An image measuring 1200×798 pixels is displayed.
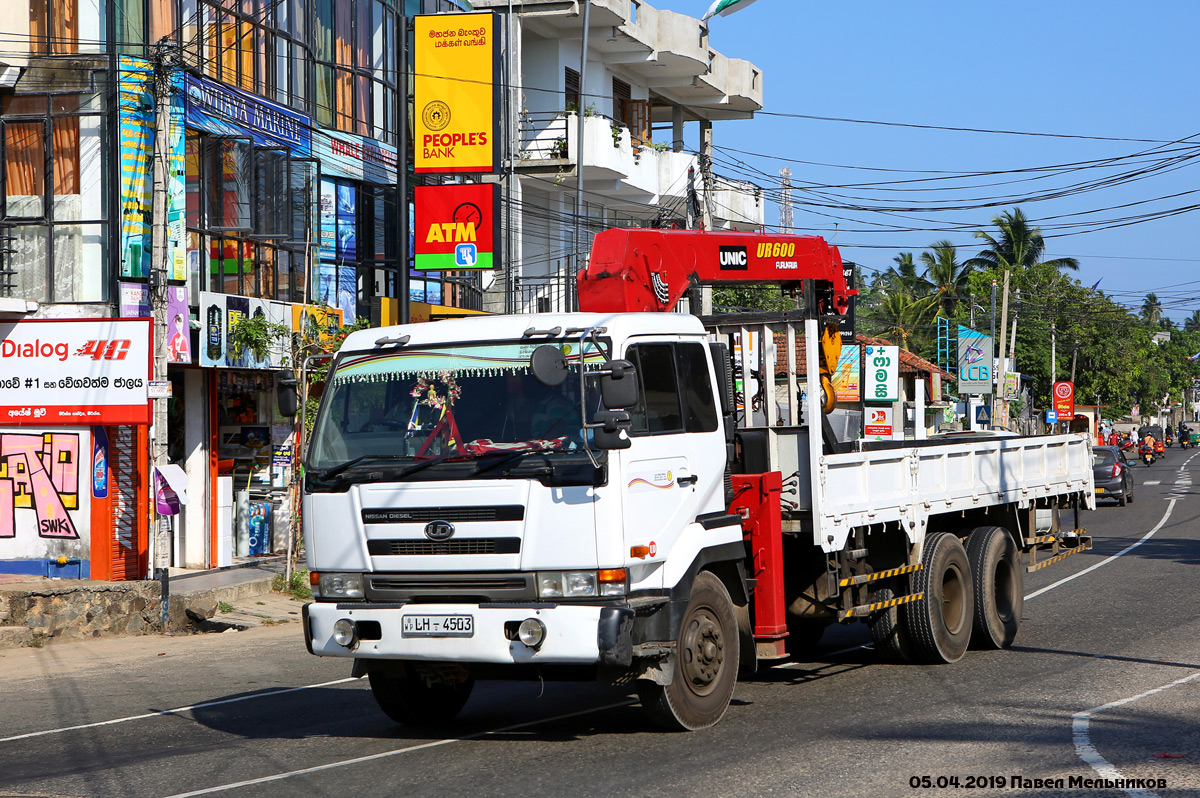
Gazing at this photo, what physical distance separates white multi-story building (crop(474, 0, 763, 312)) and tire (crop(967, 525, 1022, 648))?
14.9 m

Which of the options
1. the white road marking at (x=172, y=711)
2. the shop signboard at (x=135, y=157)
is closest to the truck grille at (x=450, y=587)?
the white road marking at (x=172, y=711)

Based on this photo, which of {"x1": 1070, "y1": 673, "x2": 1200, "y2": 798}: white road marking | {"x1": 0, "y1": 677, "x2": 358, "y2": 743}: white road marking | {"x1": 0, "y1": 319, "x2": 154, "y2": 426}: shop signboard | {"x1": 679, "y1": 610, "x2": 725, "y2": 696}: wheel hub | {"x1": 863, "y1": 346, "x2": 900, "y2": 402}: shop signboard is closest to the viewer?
{"x1": 1070, "y1": 673, "x2": 1200, "y2": 798}: white road marking

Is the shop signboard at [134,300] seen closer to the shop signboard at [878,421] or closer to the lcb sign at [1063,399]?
the shop signboard at [878,421]

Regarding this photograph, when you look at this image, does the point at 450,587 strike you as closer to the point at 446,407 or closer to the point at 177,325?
the point at 446,407

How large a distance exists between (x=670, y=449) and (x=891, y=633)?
3874mm

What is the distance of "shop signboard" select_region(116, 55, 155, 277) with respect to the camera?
1811 cm

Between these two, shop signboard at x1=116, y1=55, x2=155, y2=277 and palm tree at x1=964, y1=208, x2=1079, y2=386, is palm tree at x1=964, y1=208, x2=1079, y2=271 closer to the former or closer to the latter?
palm tree at x1=964, y1=208, x2=1079, y2=386

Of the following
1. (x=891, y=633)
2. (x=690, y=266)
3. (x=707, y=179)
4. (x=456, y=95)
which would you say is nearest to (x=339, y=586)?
(x=690, y=266)

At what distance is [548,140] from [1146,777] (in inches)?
965

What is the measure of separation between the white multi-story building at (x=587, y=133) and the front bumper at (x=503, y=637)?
18135 mm

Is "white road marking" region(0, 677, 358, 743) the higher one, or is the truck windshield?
the truck windshield

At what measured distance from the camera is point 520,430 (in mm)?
7836

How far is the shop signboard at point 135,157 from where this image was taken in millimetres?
18109

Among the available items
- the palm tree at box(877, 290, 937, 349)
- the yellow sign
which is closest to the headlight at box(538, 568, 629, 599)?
the yellow sign
